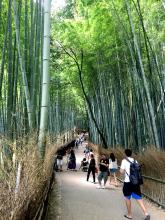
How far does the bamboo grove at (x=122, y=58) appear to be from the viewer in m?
10.3

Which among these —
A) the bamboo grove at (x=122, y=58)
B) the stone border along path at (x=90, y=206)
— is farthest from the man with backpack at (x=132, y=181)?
the bamboo grove at (x=122, y=58)

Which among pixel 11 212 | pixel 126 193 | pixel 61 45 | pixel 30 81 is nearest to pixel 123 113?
pixel 61 45

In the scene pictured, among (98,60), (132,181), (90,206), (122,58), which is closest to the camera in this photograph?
(132,181)

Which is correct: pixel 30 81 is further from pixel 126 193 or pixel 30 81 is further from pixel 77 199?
pixel 126 193

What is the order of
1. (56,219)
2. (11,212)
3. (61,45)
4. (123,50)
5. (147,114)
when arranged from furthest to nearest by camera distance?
(61,45), (123,50), (147,114), (56,219), (11,212)

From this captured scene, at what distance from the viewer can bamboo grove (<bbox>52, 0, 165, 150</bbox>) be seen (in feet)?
33.8

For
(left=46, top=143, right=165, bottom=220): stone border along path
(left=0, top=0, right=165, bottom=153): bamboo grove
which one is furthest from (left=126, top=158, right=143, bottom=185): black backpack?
(left=0, top=0, right=165, bottom=153): bamboo grove

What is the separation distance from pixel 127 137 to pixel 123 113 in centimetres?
86

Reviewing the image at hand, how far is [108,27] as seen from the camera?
12.9 m

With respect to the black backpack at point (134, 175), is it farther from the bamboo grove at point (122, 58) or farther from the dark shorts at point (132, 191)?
the bamboo grove at point (122, 58)

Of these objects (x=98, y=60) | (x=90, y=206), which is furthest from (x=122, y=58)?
(x=90, y=206)

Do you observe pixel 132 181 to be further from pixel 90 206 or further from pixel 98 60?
pixel 98 60

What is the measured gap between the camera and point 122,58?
13289 mm

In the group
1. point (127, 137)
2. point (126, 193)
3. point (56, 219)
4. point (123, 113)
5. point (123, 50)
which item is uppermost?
point (123, 50)
